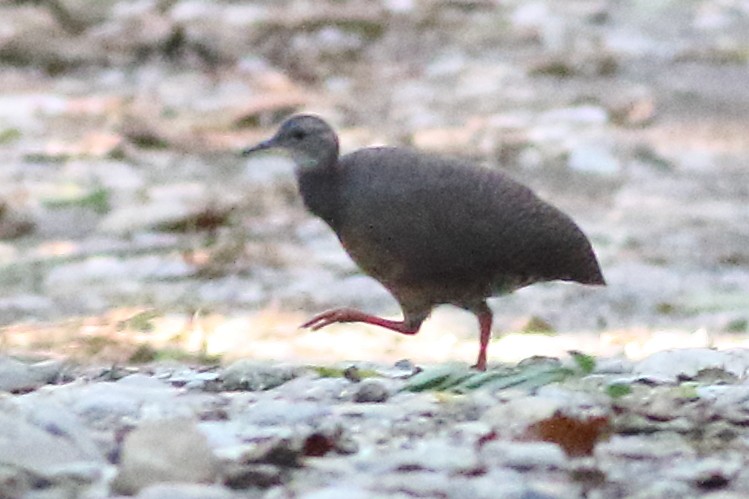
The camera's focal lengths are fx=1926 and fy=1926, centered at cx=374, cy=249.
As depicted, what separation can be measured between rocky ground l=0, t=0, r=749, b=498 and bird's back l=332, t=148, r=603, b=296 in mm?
343

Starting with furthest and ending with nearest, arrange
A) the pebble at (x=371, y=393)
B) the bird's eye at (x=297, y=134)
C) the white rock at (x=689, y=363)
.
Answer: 1. the bird's eye at (x=297, y=134)
2. the white rock at (x=689, y=363)
3. the pebble at (x=371, y=393)

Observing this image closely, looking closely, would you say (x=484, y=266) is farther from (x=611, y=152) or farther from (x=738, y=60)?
(x=738, y=60)

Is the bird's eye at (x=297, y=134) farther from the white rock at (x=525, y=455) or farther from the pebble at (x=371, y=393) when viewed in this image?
the white rock at (x=525, y=455)

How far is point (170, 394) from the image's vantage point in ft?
14.6

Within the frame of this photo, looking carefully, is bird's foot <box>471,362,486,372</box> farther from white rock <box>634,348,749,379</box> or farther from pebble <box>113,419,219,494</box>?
pebble <box>113,419,219,494</box>

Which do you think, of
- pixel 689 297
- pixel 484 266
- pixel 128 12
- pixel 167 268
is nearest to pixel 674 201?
pixel 689 297

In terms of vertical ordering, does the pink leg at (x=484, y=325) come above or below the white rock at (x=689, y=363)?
below

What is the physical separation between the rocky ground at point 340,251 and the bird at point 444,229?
1.04ft

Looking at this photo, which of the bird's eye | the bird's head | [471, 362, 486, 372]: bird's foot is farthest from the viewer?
the bird's eye

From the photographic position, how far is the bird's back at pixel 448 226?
18.0 feet

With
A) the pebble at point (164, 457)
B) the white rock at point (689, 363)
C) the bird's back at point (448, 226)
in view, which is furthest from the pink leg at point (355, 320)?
the pebble at point (164, 457)

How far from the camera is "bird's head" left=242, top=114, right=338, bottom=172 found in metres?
5.89

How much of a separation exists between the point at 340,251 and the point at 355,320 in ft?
8.48

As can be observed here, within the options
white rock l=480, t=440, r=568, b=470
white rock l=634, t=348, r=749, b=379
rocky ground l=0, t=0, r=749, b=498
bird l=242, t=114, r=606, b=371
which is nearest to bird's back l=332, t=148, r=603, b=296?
bird l=242, t=114, r=606, b=371
